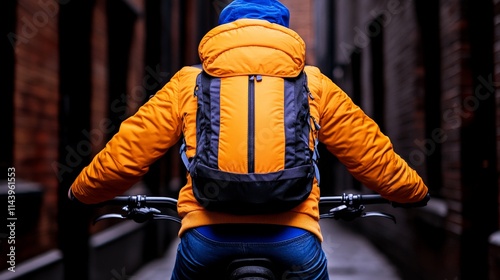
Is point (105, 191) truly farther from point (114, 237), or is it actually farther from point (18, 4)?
point (114, 237)

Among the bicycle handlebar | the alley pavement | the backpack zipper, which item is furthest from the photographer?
the alley pavement

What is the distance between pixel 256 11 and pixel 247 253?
0.83 m

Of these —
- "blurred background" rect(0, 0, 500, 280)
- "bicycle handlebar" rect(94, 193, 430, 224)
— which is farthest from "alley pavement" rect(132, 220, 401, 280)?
"bicycle handlebar" rect(94, 193, 430, 224)

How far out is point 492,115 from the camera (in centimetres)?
564

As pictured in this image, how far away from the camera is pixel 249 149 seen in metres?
2.25

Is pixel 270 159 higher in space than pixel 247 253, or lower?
higher

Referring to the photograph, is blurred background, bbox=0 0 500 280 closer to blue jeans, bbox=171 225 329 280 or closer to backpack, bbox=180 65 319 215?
blue jeans, bbox=171 225 329 280

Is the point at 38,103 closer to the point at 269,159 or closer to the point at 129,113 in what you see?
the point at 129,113

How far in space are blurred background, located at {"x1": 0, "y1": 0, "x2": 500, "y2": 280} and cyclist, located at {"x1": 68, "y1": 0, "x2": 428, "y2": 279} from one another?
2.49 m

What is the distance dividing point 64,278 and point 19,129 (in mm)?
1466

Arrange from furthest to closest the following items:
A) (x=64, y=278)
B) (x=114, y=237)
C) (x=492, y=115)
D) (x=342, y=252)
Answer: (x=342, y=252)
(x=114, y=237)
(x=64, y=278)
(x=492, y=115)

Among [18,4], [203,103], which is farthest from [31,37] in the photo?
[203,103]

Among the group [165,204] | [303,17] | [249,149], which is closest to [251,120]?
[249,149]

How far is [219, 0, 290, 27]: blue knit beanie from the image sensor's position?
2555 mm
